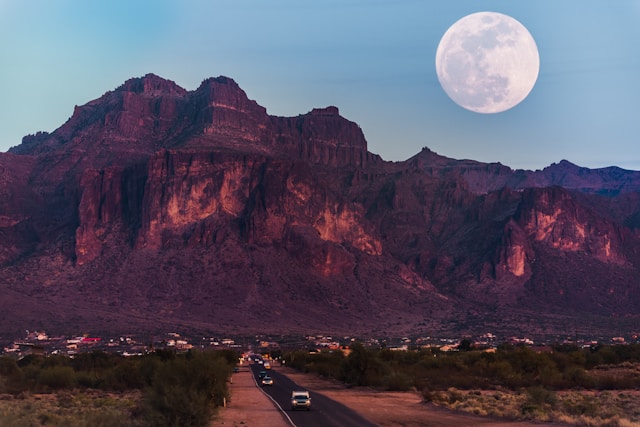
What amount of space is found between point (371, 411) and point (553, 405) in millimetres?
11397

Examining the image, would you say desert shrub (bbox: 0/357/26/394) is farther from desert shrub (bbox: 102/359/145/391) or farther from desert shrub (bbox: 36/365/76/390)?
desert shrub (bbox: 102/359/145/391)

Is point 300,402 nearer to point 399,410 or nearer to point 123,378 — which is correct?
point 399,410

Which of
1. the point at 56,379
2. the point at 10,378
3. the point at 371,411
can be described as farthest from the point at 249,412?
the point at 10,378

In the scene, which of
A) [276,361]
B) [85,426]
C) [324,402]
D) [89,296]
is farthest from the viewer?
[89,296]

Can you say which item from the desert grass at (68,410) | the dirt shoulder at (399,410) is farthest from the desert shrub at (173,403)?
the dirt shoulder at (399,410)

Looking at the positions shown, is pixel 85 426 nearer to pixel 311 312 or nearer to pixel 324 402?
pixel 324 402

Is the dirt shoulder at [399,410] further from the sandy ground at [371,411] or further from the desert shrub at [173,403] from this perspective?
the desert shrub at [173,403]

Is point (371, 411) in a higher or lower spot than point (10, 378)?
higher

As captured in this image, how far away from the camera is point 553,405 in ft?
178

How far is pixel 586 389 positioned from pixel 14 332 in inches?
4552

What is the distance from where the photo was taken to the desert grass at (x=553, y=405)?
4663 cm

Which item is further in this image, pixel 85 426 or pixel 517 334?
pixel 517 334

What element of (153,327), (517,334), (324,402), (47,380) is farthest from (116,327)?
(324,402)

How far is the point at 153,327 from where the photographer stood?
565ft
